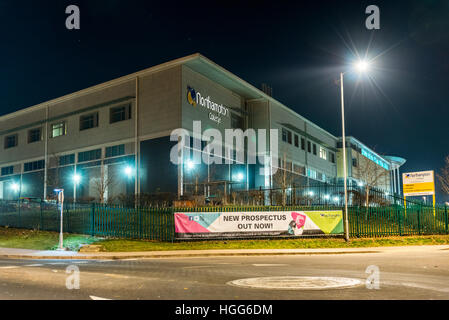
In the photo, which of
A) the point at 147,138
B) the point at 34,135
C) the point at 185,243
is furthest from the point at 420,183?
the point at 34,135

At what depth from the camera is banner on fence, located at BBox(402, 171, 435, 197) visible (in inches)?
1308

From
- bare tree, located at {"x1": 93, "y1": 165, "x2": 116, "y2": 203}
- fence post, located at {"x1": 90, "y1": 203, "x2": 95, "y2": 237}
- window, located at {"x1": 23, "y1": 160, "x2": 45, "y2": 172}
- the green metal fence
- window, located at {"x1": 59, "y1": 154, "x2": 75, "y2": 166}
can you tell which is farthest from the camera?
window, located at {"x1": 23, "y1": 160, "x2": 45, "y2": 172}

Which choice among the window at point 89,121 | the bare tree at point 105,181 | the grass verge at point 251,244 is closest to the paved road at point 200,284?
the grass verge at point 251,244

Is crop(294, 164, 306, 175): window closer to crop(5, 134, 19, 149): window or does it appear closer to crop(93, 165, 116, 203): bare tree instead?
crop(93, 165, 116, 203): bare tree

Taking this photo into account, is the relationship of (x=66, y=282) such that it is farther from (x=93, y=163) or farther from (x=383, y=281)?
(x=93, y=163)

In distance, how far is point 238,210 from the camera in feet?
80.9

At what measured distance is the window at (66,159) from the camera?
53881 millimetres

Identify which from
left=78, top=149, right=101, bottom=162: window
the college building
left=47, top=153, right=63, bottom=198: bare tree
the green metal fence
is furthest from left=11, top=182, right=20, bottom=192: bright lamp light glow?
the green metal fence

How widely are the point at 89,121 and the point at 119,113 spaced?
5.55m

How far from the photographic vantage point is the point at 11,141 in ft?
208

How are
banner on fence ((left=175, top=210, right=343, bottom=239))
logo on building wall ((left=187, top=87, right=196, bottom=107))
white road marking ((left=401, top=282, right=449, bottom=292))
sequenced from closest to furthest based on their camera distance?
1. white road marking ((left=401, top=282, right=449, bottom=292))
2. banner on fence ((left=175, top=210, right=343, bottom=239))
3. logo on building wall ((left=187, top=87, right=196, bottom=107))

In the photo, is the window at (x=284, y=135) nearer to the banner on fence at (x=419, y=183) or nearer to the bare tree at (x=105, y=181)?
the bare tree at (x=105, y=181)

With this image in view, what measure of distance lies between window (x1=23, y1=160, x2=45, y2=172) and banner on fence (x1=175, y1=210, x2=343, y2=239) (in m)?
39.9
